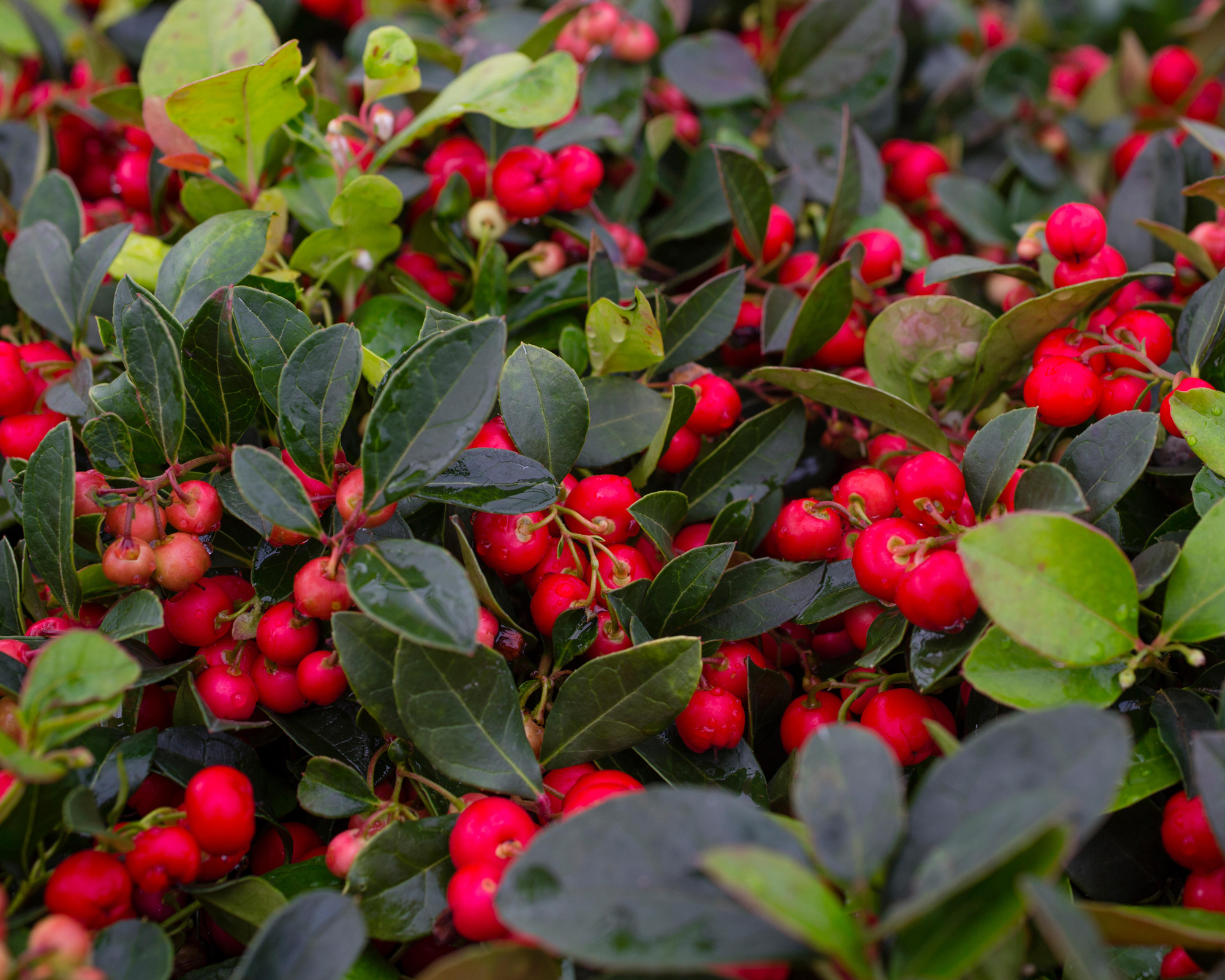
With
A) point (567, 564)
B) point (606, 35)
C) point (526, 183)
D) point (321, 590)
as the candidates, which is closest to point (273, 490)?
point (321, 590)

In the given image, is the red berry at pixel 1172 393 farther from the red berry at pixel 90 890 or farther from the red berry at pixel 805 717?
the red berry at pixel 90 890

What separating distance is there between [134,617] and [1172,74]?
6.77 feet

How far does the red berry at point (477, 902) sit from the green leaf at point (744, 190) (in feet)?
2.95

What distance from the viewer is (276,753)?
989 mm

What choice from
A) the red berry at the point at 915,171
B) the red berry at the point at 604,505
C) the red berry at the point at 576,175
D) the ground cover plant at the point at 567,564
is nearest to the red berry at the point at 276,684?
the ground cover plant at the point at 567,564

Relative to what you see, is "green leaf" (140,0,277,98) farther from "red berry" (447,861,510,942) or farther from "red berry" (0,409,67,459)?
"red berry" (447,861,510,942)

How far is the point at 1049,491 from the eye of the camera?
81 cm

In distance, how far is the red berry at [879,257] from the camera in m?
1.29

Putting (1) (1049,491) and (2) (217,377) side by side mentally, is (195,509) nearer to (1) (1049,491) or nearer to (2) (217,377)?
(2) (217,377)

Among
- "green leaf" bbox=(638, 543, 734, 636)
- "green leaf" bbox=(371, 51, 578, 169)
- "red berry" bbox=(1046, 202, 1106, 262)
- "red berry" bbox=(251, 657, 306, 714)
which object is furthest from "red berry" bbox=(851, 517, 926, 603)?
"green leaf" bbox=(371, 51, 578, 169)

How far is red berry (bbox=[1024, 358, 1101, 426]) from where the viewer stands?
97cm

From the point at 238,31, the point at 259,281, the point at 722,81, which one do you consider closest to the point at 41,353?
the point at 259,281

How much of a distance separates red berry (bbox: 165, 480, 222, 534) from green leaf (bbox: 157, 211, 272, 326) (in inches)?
9.0

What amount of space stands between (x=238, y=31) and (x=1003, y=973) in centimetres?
151
